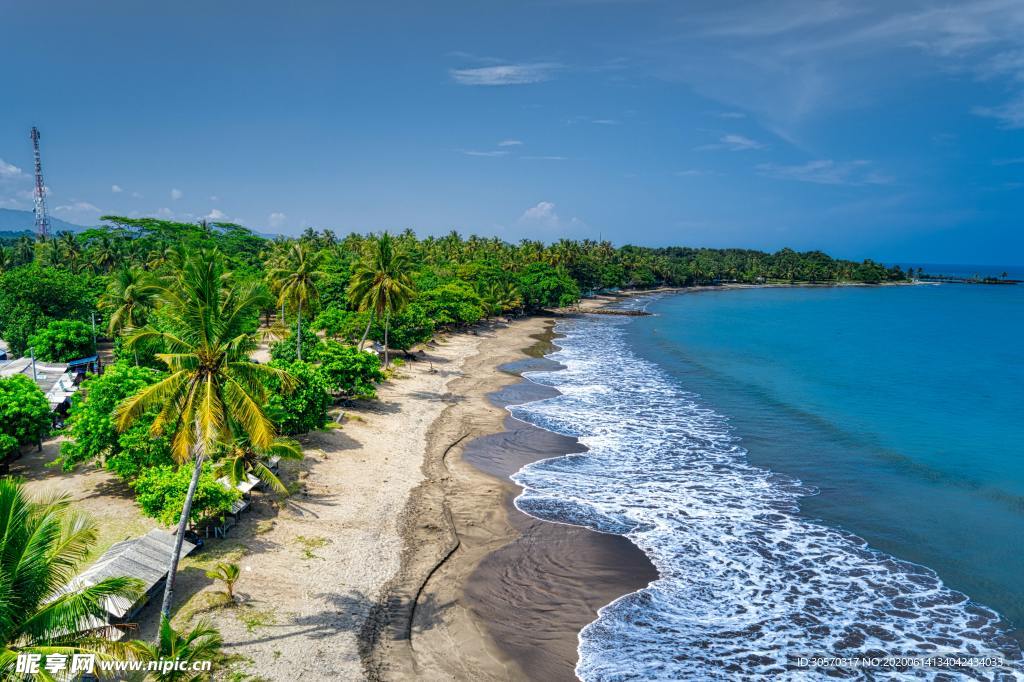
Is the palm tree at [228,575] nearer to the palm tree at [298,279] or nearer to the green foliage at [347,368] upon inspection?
the green foliage at [347,368]

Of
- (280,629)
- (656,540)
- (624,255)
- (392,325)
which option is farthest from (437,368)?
(624,255)

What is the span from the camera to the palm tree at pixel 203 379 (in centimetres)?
1417

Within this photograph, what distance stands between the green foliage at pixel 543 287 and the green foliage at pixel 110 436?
75.4m

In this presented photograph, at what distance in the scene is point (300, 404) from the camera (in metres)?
28.7

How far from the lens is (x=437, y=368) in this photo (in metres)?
52.6

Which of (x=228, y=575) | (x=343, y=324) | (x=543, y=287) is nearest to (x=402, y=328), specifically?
(x=343, y=324)

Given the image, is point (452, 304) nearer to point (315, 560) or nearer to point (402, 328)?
point (402, 328)

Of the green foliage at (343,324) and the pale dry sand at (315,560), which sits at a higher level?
the green foliage at (343,324)

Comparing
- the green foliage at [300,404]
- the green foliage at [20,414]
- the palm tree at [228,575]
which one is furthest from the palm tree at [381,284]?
the palm tree at [228,575]

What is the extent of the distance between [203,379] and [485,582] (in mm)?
11423

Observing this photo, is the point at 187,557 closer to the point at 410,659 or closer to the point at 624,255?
the point at 410,659

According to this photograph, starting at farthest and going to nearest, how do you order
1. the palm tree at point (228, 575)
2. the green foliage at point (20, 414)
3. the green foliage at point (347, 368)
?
the green foliage at point (347, 368) → the green foliage at point (20, 414) → the palm tree at point (228, 575)

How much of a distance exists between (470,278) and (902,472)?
222 feet

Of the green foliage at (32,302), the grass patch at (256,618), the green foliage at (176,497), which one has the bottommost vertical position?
the grass patch at (256,618)
